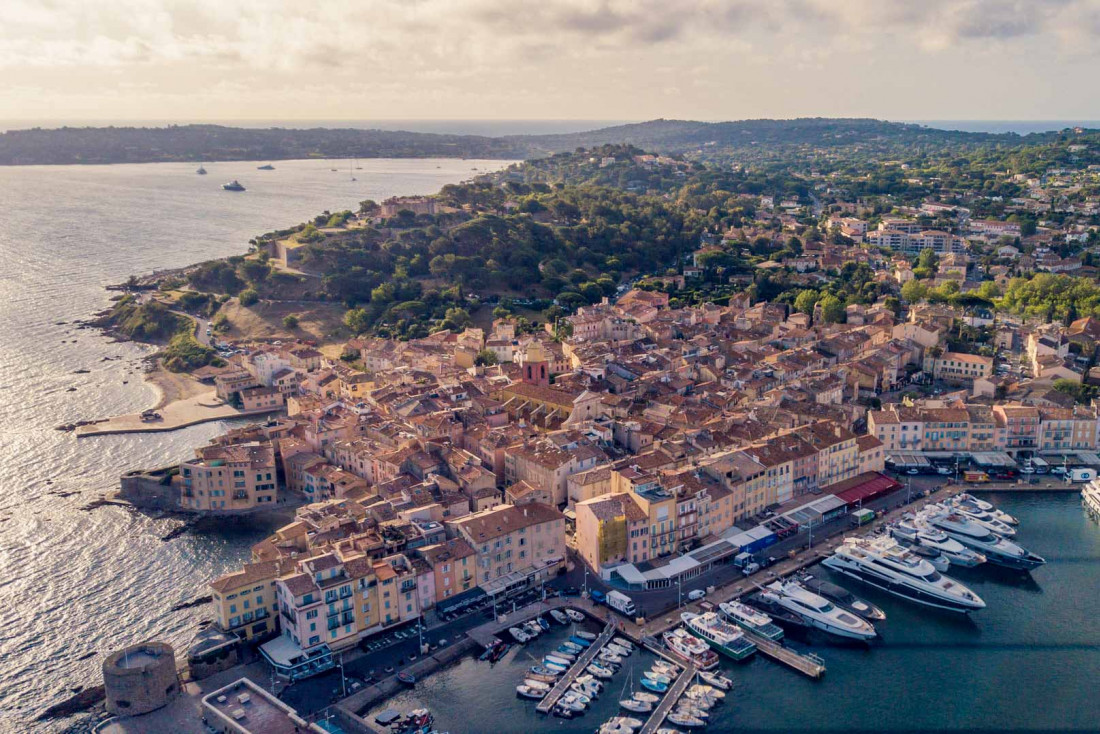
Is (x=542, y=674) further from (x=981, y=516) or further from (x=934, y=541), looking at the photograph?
(x=981, y=516)

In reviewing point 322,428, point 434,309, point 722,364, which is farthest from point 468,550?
point 434,309

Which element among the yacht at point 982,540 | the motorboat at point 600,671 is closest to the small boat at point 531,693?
the motorboat at point 600,671

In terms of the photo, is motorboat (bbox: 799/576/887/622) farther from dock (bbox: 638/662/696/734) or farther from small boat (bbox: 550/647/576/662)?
small boat (bbox: 550/647/576/662)

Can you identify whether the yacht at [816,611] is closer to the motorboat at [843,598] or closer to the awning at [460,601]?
the motorboat at [843,598]

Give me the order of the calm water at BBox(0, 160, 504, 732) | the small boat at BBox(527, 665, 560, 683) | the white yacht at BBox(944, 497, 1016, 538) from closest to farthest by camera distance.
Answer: the small boat at BBox(527, 665, 560, 683) < the calm water at BBox(0, 160, 504, 732) < the white yacht at BBox(944, 497, 1016, 538)

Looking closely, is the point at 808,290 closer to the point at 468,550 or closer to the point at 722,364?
the point at 722,364

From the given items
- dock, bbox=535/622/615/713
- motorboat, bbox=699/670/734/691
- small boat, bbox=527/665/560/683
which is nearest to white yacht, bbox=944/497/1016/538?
motorboat, bbox=699/670/734/691
